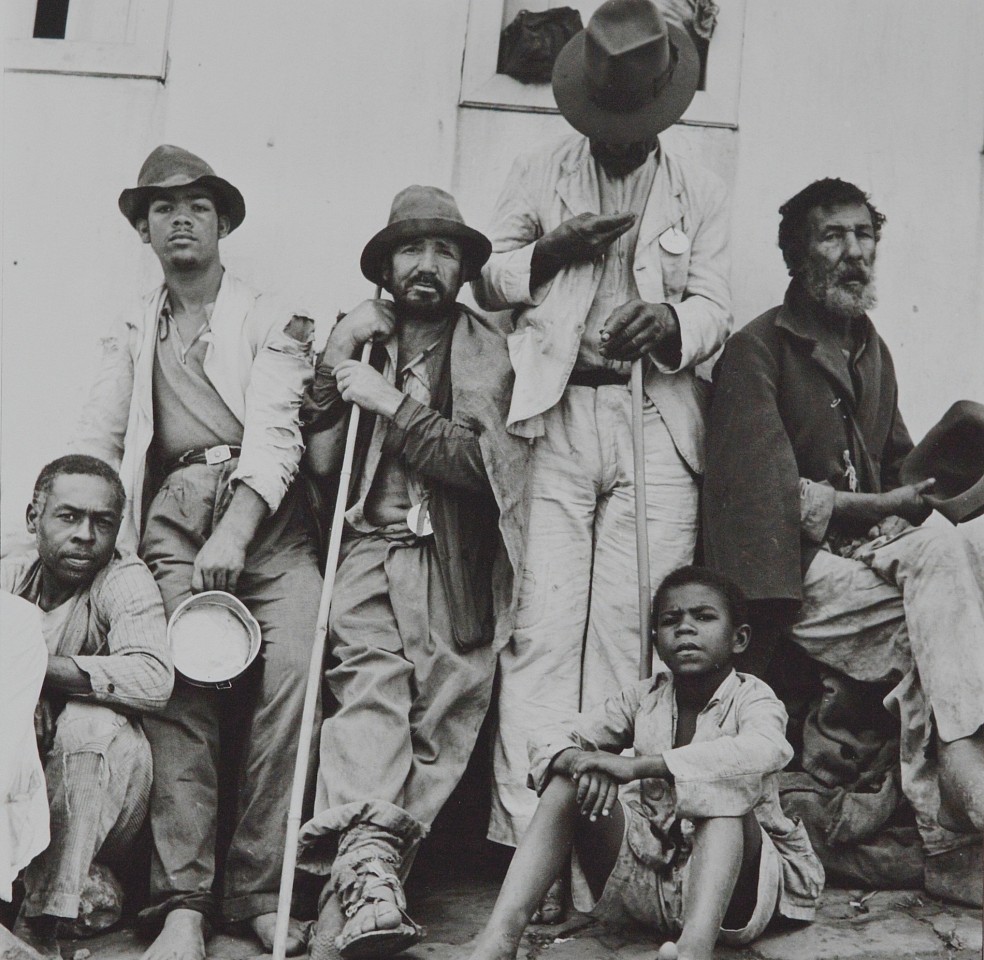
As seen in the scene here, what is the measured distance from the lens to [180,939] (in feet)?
15.2

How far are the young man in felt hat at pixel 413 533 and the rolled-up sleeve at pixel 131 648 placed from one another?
505 mm

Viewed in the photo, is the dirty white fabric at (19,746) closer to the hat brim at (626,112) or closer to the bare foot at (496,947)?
the bare foot at (496,947)

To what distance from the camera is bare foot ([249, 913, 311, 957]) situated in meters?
4.67

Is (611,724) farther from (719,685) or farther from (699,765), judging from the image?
(699,765)

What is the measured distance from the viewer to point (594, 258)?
550 centimetres

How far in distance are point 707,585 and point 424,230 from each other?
1536 mm

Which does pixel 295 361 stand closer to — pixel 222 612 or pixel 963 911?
pixel 222 612

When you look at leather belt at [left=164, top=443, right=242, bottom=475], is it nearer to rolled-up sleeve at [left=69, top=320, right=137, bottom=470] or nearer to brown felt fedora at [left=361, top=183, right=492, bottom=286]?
rolled-up sleeve at [left=69, top=320, right=137, bottom=470]

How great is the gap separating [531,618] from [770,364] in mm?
1148

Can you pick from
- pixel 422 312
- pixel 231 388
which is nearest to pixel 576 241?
pixel 422 312

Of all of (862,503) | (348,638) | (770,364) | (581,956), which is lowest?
(581,956)

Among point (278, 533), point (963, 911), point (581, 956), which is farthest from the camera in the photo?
point (278, 533)

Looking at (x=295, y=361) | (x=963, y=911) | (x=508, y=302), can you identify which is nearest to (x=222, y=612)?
(x=295, y=361)

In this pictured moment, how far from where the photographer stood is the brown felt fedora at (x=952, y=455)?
17.8 feet
